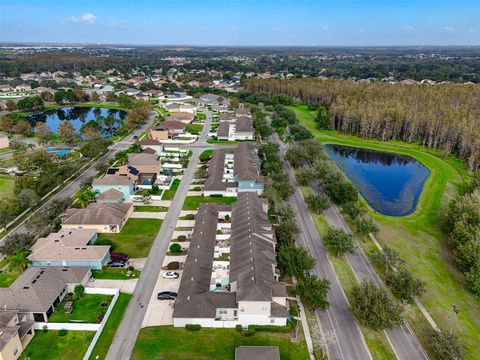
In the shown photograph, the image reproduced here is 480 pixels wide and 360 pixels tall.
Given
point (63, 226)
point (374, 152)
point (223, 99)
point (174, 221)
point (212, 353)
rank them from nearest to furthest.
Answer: point (212, 353)
point (63, 226)
point (174, 221)
point (374, 152)
point (223, 99)

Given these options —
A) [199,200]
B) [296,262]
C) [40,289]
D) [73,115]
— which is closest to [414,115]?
[199,200]

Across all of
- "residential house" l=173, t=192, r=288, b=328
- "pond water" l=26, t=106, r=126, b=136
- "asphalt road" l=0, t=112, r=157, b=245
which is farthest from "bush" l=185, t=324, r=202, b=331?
"pond water" l=26, t=106, r=126, b=136

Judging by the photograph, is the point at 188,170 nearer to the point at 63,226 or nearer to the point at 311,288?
the point at 63,226

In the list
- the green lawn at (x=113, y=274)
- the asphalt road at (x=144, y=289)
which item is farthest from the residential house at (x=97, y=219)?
the green lawn at (x=113, y=274)

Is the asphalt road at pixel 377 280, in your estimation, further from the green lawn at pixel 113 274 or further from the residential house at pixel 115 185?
the residential house at pixel 115 185

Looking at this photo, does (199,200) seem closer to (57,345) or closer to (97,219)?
(97,219)

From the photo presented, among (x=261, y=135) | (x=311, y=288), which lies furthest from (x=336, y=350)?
(x=261, y=135)
